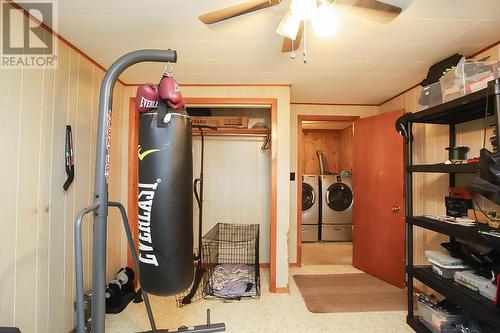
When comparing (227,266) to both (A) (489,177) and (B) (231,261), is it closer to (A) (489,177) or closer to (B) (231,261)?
(B) (231,261)

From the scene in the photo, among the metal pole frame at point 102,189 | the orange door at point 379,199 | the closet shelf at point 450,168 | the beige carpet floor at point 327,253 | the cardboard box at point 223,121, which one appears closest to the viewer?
the metal pole frame at point 102,189

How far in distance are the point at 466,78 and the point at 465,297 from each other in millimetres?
1455

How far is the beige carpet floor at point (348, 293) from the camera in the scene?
2.29 m

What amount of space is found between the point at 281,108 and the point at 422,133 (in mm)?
1587

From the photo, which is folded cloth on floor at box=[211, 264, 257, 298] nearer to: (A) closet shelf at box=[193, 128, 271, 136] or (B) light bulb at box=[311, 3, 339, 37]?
(A) closet shelf at box=[193, 128, 271, 136]

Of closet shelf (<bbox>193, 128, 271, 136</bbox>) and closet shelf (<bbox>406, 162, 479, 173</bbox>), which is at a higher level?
closet shelf (<bbox>193, 128, 271, 136</bbox>)

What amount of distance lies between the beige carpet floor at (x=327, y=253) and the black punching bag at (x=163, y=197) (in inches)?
106

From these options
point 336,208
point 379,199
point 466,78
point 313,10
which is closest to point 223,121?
point 313,10

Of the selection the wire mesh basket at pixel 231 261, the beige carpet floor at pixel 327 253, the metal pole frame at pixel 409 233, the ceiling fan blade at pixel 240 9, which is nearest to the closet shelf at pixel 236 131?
the wire mesh basket at pixel 231 261

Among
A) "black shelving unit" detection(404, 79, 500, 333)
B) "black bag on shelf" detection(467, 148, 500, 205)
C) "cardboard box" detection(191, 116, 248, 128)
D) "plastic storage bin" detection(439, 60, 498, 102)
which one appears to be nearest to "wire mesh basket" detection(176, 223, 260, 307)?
"cardboard box" detection(191, 116, 248, 128)

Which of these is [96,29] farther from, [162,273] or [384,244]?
[384,244]

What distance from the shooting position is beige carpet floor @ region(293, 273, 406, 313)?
2291 mm

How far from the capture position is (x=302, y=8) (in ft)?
3.70

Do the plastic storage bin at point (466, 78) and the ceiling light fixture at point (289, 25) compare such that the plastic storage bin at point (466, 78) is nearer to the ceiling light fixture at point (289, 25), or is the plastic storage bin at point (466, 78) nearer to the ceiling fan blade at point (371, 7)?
the ceiling fan blade at point (371, 7)
